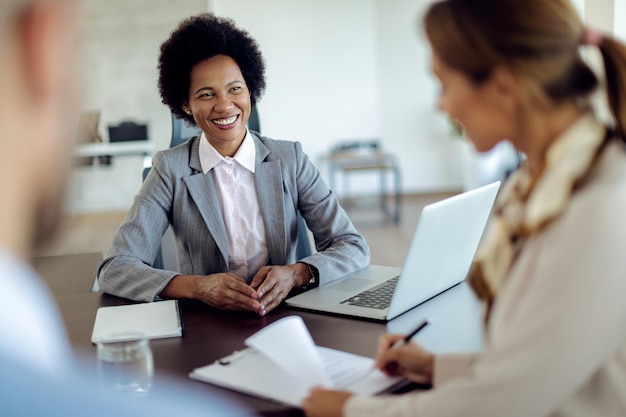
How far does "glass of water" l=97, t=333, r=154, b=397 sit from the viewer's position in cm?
113

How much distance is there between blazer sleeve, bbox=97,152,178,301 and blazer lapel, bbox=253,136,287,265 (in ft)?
0.88

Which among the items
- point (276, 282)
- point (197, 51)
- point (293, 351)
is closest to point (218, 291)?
point (276, 282)

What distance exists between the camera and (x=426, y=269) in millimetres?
1485

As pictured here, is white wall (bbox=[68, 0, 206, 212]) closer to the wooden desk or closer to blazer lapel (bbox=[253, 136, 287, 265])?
blazer lapel (bbox=[253, 136, 287, 265])

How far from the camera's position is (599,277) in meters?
0.85

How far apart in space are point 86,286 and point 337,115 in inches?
231

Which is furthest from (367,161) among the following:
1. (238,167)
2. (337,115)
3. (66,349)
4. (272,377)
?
(66,349)

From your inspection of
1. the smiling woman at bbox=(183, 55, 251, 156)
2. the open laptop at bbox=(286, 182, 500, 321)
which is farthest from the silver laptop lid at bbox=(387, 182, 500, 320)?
the smiling woman at bbox=(183, 55, 251, 156)

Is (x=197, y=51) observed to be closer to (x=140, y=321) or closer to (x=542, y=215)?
(x=140, y=321)

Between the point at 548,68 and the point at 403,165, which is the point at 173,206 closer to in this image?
the point at 548,68

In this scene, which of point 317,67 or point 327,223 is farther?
point 317,67

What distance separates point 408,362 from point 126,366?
1.51 feet

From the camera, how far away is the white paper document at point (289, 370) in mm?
1135

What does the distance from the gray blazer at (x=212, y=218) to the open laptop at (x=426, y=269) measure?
0.47 ft
